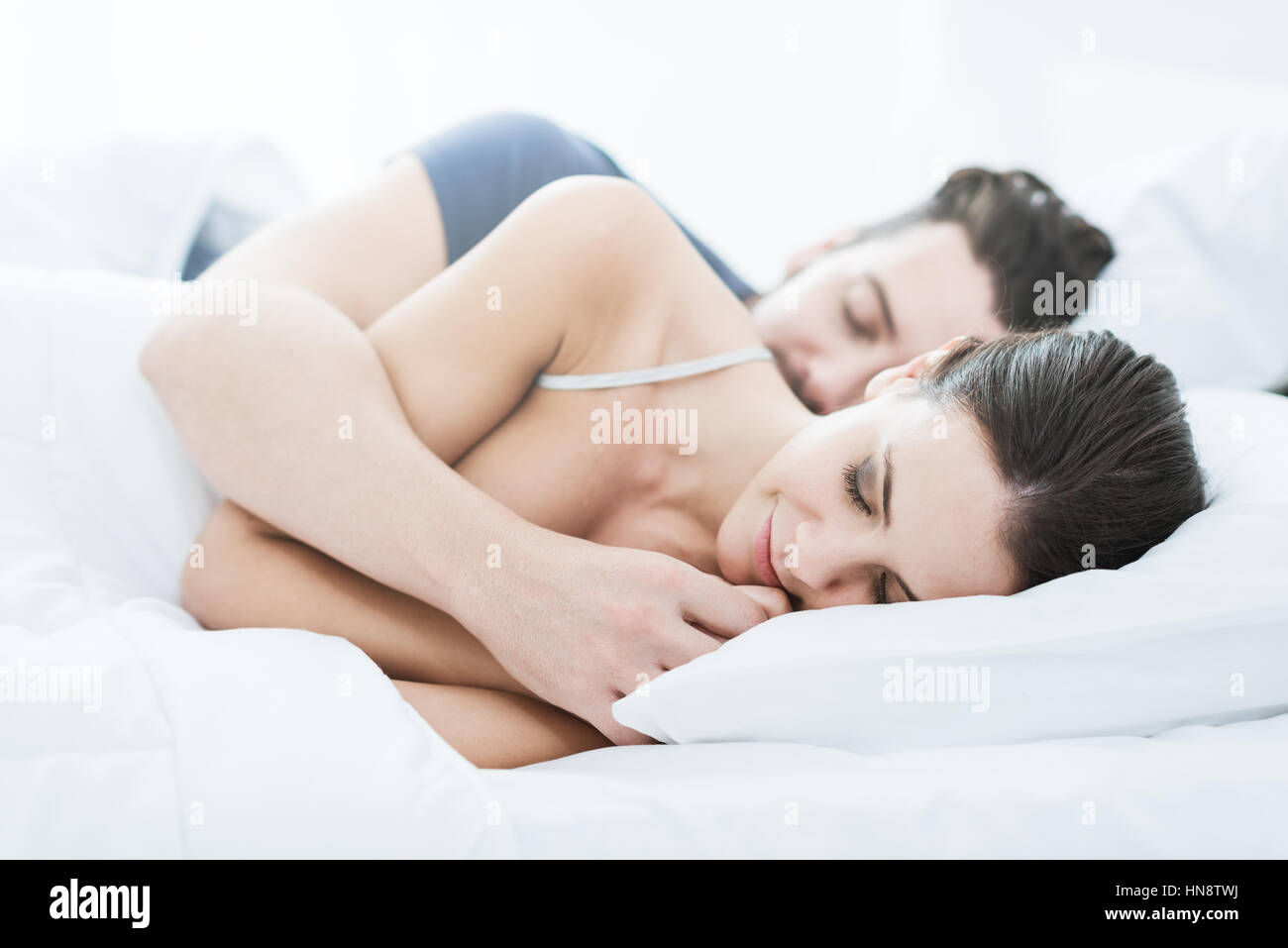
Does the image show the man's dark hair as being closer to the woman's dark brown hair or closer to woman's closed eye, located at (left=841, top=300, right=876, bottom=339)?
woman's closed eye, located at (left=841, top=300, right=876, bottom=339)

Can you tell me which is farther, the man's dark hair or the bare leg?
the man's dark hair

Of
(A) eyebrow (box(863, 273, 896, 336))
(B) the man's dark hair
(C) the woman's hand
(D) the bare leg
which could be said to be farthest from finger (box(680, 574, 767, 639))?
(B) the man's dark hair

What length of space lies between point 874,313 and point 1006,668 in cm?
76

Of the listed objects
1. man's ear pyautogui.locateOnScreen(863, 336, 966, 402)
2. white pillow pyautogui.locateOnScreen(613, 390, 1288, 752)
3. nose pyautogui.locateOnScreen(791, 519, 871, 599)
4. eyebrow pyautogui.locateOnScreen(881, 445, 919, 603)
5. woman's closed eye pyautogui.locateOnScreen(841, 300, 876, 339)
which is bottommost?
white pillow pyautogui.locateOnScreen(613, 390, 1288, 752)

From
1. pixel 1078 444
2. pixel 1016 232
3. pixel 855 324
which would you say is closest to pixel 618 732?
pixel 1078 444

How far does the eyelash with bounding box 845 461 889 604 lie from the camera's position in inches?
32.9

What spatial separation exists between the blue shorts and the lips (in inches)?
26.2

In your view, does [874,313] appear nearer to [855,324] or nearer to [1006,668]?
[855,324]

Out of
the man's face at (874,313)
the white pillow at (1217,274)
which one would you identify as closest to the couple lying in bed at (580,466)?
the man's face at (874,313)

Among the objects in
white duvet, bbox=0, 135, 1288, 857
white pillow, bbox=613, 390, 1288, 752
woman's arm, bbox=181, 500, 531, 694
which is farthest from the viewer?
woman's arm, bbox=181, 500, 531, 694

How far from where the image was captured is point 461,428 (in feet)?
3.23

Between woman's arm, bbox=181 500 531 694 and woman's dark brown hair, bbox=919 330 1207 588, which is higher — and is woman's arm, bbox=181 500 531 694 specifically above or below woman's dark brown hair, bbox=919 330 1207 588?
below
